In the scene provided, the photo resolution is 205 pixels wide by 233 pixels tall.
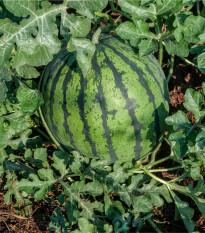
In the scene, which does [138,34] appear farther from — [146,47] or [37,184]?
[37,184]

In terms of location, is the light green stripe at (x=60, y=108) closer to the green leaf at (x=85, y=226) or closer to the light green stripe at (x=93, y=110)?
the light green stripe at (x=93, y=110)

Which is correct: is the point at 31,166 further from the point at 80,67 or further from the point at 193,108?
the point at 193,108

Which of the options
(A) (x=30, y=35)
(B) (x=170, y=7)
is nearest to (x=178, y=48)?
(B) (x=170, y=7)

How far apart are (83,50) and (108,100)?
1.07 ft

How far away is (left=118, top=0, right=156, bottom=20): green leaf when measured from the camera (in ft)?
6.53

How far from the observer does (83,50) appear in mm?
1912

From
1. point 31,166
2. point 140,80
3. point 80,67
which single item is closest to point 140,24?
point 140,80

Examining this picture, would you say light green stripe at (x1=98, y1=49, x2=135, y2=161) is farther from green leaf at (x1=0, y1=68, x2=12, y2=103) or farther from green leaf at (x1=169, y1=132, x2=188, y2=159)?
green leaf at (x1=0, y1=68, x2=12, y2=103)

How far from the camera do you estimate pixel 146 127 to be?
6.92ft

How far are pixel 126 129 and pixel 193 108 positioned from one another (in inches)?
17.6

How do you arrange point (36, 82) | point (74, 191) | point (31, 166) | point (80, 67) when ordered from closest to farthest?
1. point (80, 67)
2. point (74, 191)
3. point (31, 166)
4. point (36, 82)

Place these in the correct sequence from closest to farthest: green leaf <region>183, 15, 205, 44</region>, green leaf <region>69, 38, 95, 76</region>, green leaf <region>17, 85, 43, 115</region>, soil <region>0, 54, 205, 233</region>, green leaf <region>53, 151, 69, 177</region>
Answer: green leaf <region>69, 38, 95, 76</region> → green leaf <region>183, 15, 205, 44</region> → green leaf <region>17, 85, 43, 115</region> → green leaf <region>53, 151, 69, 177</region> → soil <region>0, 54, 205, 233</region>

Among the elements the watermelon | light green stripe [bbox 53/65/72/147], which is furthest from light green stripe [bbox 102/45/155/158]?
light green stripe [bbox 53/65/72/147]

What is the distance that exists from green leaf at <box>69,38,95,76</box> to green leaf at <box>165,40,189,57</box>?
51cm
